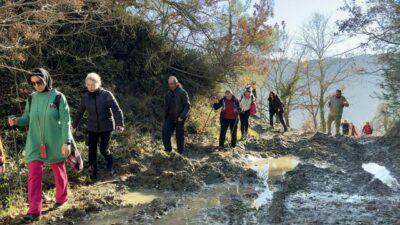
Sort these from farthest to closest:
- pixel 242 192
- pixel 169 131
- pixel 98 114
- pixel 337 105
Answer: pixel 337 105, pixel 169 131, pixel 98 114, pixel 242 192

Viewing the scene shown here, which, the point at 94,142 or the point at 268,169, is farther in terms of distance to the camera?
the point at 268,169

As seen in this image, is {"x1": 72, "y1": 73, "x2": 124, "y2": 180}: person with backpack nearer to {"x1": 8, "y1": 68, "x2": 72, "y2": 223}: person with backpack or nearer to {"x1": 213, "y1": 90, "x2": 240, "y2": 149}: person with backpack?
{"x1": 8, "y1": 68, "x2": 72, "y2": 223}: person with backpack

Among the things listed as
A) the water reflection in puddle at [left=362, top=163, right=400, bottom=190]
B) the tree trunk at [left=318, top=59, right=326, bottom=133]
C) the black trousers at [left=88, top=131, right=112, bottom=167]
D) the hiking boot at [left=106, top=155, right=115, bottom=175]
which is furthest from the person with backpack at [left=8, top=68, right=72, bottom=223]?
the tree trunk at [left=318, top=59, right=326, bottom=133]

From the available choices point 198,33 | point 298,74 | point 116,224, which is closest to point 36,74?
point 116,224

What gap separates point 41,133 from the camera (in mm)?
5727

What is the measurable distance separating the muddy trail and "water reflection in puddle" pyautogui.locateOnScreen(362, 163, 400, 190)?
0.02 meters

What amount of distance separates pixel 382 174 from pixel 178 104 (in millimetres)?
4484

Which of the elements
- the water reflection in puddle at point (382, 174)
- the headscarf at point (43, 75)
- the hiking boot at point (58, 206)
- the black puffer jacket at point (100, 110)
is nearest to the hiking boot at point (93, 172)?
the black puffer jacket at point (100, 110)

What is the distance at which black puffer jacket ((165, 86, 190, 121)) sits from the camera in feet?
31.8

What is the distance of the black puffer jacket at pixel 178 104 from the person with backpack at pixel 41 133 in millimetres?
4106

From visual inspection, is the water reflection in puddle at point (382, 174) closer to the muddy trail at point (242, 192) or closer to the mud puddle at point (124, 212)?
the muddy trail at point (242, 192)

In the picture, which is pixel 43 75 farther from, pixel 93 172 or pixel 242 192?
pixel 242 192

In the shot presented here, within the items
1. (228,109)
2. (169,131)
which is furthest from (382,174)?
(169,131)

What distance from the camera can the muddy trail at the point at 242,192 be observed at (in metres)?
5.64
